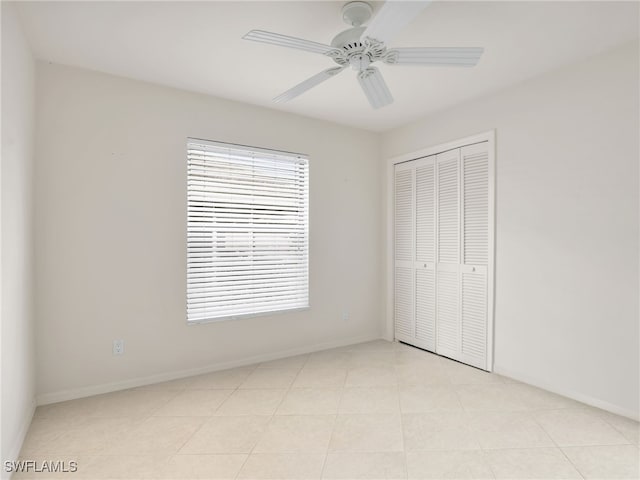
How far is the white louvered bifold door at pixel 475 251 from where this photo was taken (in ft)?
11.4

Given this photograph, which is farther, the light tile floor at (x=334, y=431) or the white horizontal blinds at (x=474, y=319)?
the white horizontal blinds at (x=474, y=319)

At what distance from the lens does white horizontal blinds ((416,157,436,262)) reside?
13.2ft

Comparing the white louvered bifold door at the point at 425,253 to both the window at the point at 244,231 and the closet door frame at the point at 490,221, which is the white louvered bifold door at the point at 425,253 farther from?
the window at the point at 244,231

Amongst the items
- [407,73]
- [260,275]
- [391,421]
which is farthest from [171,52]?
[391,421]

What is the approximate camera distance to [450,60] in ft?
6.75

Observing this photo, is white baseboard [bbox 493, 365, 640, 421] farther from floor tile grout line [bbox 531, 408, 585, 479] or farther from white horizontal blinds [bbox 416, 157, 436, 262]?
white horizontal blinds [bbox 416, 157, 436, 262]

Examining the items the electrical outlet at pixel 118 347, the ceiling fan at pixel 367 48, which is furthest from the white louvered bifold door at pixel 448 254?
the electrical outlet at pixel 118 347

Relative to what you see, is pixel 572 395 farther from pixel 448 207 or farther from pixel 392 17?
pixel 392 17

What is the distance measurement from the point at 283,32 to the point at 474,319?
9.59 ft

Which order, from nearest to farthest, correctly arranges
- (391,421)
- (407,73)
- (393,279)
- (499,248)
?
1. (391,421)
2. (407,73)
3. (499,248)
4. (393,279)

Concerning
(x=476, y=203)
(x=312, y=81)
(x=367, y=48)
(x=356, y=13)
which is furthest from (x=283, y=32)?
(x=476, y=203)

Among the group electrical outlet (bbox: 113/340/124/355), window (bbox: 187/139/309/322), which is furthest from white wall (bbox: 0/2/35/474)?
window (bbox: 187/139/309/322)

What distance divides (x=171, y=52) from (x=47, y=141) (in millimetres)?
1132

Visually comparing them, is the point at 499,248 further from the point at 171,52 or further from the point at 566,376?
the point at 171,52
